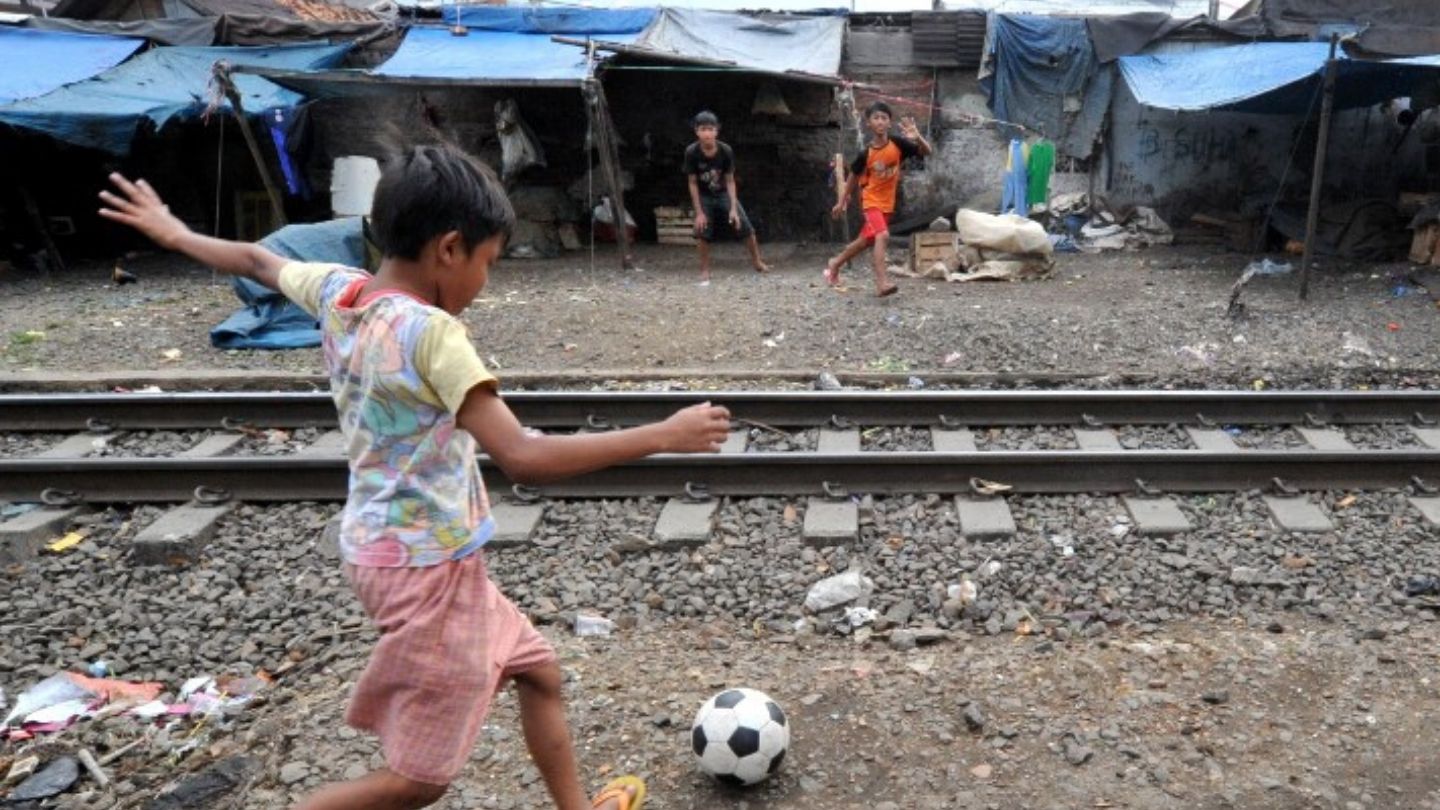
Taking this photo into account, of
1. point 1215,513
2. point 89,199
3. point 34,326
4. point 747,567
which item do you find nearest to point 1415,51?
point 1215,513

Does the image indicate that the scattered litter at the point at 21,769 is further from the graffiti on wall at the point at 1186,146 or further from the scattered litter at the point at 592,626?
the graffiti on wall at the point at 1186,146

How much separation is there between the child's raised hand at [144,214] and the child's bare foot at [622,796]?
Answer: 1.84 metres

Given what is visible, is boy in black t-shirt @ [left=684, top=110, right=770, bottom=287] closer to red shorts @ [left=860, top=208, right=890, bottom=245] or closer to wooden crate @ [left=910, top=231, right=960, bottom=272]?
red shorts @ [left=860, top=208, right=890, bottom=245]

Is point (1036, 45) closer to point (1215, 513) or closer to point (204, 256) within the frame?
point (1215, 513)

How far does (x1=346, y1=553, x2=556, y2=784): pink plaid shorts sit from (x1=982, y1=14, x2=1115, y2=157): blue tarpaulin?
15159mm

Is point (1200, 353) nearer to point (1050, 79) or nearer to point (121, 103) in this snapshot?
point (1050, 79)

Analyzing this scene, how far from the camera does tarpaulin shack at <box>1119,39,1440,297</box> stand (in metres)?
10.3

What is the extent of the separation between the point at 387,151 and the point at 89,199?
15.3 ft

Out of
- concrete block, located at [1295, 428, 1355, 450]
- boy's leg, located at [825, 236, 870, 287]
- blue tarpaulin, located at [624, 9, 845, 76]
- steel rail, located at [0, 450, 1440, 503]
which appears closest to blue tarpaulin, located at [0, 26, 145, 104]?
blue tarpaulin, located at [624, 9, 845, 76]

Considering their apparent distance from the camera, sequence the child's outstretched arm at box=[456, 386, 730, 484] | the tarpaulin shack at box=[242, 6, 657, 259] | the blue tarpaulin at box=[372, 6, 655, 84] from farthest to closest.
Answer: the blue tarpaulin at box=[372, 6, 655, 84], the tarpaulin shack at box=[242, 6, 657, 259], the child's outstretched arm at box=[456, 386, 730, 484]

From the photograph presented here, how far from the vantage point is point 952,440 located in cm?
615

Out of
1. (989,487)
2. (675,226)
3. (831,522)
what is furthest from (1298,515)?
(675,226)

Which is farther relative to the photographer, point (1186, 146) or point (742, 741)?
point (1186, 146)

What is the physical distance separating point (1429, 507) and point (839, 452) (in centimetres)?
293
